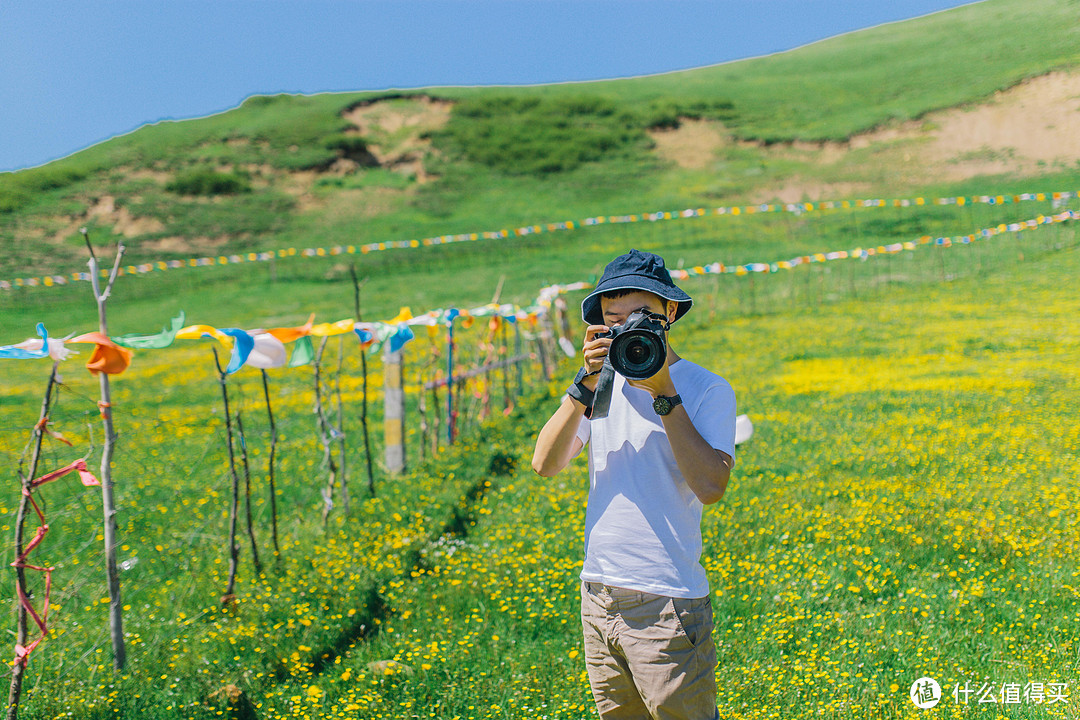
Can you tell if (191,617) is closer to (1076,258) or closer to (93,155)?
(1076,258)

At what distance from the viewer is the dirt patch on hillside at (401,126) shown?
7200 cm

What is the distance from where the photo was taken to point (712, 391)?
2.42 metres

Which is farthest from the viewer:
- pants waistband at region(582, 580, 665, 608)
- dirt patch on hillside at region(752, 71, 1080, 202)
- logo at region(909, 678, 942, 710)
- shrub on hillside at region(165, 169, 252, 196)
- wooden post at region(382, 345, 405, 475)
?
shrub on hillside at region(165, 169, 252, 196)

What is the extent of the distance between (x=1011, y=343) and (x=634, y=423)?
14.3 m

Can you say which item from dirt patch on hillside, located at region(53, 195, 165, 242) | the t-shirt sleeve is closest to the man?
the t-shirt sleeve

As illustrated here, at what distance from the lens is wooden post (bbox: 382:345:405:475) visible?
23.7ft

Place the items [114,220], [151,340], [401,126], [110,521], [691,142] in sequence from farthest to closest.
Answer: [401,126] → [691,142] → [114,220] → [110,521] → [151,340]

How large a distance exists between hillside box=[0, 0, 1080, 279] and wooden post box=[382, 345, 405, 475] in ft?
155

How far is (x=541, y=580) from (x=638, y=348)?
316 centimetres

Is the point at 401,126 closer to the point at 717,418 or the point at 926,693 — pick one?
the point at 926,693

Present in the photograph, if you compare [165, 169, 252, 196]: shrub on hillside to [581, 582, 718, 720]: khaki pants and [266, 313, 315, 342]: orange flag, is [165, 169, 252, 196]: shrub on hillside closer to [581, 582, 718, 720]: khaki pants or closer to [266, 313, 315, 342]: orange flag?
[266, 313, 315, 342]: orange flag

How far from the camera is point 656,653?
2361 millimetres

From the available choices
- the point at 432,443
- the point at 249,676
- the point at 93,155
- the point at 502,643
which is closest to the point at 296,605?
the point at 249,676

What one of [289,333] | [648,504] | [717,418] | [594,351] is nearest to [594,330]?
[594,351]
